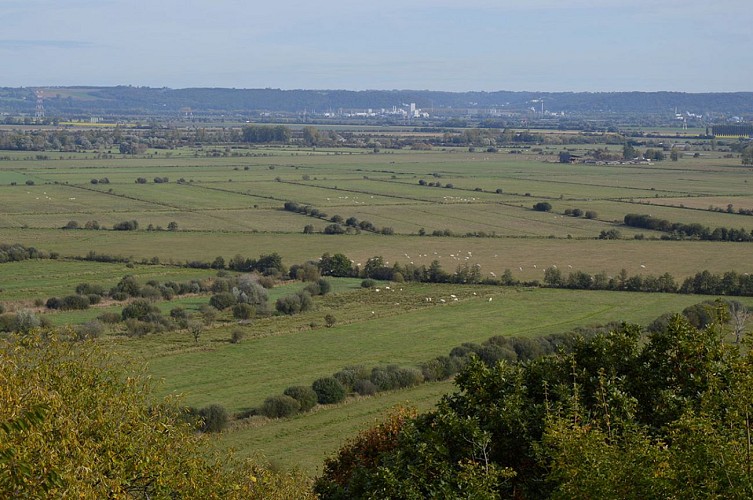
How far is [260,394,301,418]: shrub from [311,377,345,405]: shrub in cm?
138

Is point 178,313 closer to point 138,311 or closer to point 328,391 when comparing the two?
point 138,311

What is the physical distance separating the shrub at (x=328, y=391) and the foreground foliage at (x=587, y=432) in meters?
12.6

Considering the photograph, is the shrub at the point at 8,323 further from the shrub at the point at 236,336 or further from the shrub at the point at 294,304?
the shrub at the point at 294,304

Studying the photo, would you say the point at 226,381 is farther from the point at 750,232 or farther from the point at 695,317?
the point at 750,232

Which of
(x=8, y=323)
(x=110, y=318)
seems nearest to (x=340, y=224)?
(x=110, y=318)

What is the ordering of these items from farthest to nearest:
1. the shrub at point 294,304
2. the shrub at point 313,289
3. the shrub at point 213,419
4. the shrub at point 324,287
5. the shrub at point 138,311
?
the shrub at point 324,287, the shrub at point 313,289, the shrub at point 294,304, the shrub at point 138,311, the shrub at point 213,419

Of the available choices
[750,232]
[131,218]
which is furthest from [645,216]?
[131,218]

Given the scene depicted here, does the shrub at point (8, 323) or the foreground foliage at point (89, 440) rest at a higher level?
the foreground foliage at point (89, 440)

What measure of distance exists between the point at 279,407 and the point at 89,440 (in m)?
20.0

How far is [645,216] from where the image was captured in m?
82.3

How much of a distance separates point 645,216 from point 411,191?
1281 inches

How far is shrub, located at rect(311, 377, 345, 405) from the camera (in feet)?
117

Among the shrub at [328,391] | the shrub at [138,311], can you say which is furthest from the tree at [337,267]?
the shrub at [328,391]

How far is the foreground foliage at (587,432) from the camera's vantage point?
1362 cm
